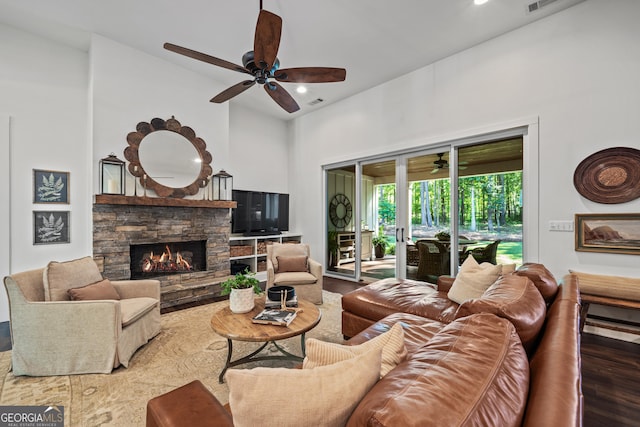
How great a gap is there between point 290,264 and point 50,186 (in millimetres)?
3176

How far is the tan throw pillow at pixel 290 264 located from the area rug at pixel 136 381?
1100mm

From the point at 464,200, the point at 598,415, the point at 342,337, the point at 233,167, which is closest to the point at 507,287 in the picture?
the point at 598,415

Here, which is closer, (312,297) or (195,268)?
(312,297)

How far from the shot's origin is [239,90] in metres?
3.05

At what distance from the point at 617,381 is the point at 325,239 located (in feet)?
13.7

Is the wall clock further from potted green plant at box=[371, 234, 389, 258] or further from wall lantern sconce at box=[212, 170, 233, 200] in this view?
wall lantern sconce at box=[212, 170, 233, 200]

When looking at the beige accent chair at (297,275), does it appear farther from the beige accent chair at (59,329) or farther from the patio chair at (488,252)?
the patio chair at (488,252)

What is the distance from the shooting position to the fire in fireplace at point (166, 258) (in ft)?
12.8

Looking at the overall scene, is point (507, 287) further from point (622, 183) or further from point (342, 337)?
point (622, 183)

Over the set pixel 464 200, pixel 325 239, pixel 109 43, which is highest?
pixel 109 43

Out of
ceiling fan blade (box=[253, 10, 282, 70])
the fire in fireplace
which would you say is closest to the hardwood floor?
the fire in fireplace

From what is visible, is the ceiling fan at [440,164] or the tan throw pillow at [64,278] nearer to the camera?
the tan throw pillow at [64,278]

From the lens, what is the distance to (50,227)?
3504 mm

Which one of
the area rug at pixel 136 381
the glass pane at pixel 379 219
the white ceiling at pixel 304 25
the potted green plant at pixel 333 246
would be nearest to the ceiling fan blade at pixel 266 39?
the white ceiling at pixel 304 25
